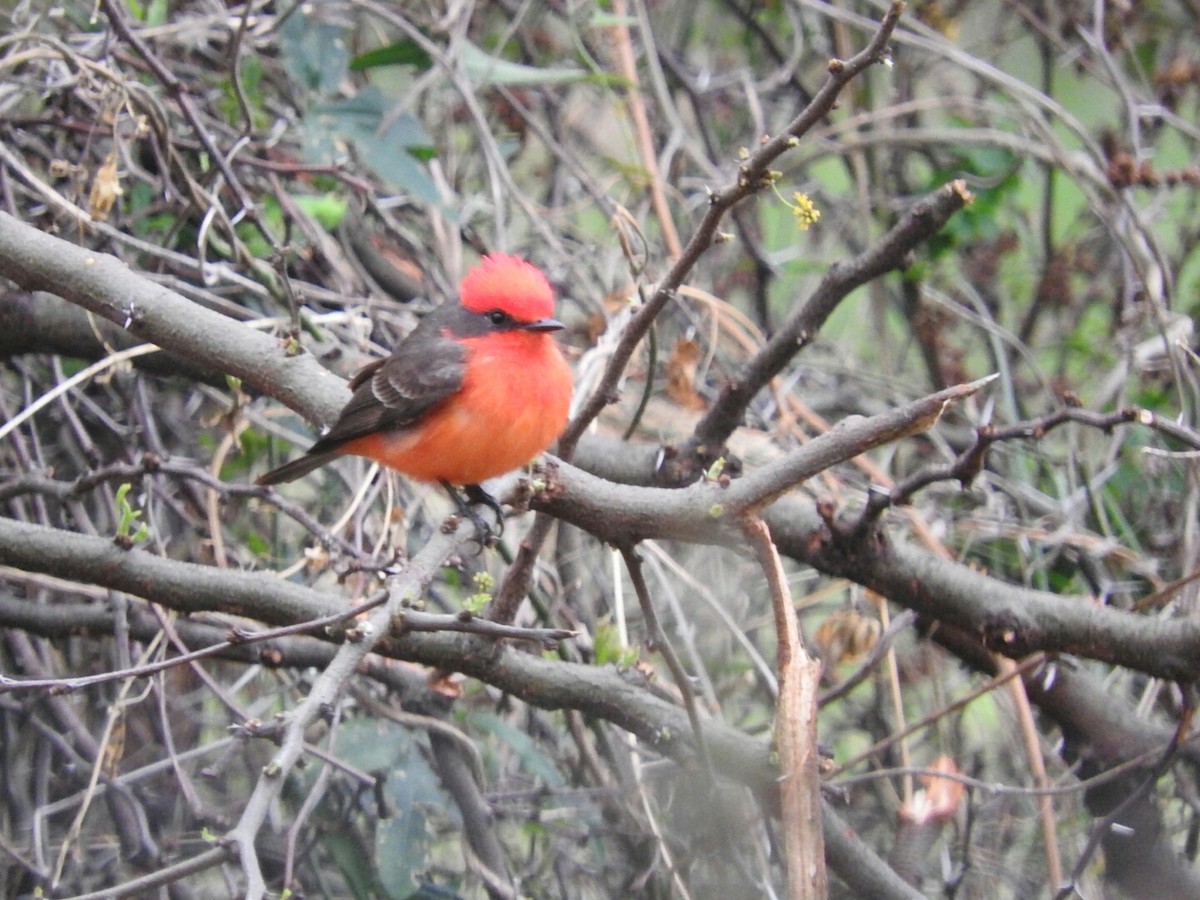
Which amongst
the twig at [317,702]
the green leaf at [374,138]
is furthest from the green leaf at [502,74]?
the twig at [317,702]

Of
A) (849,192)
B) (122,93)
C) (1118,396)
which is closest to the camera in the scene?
(122,93)

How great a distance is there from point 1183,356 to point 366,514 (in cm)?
266

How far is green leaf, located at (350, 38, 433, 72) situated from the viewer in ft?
14.5

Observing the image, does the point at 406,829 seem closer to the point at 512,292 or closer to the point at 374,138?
the point at 512,292

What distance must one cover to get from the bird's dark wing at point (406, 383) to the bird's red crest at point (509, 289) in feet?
0.50

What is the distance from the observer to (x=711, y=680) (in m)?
4.07

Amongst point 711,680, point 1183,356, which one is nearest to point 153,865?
point 711,680

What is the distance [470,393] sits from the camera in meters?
3.35

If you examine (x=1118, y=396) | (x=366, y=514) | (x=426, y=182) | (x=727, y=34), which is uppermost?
(x=727, y=34)

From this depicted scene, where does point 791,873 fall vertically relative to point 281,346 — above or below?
below

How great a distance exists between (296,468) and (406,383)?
44 cm

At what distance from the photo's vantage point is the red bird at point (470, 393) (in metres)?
3.15

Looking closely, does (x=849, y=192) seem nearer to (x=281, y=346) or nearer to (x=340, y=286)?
(x=340, y=286)

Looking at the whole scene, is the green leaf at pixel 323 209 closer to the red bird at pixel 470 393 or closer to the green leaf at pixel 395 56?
the green leaf at pixel 395 56
